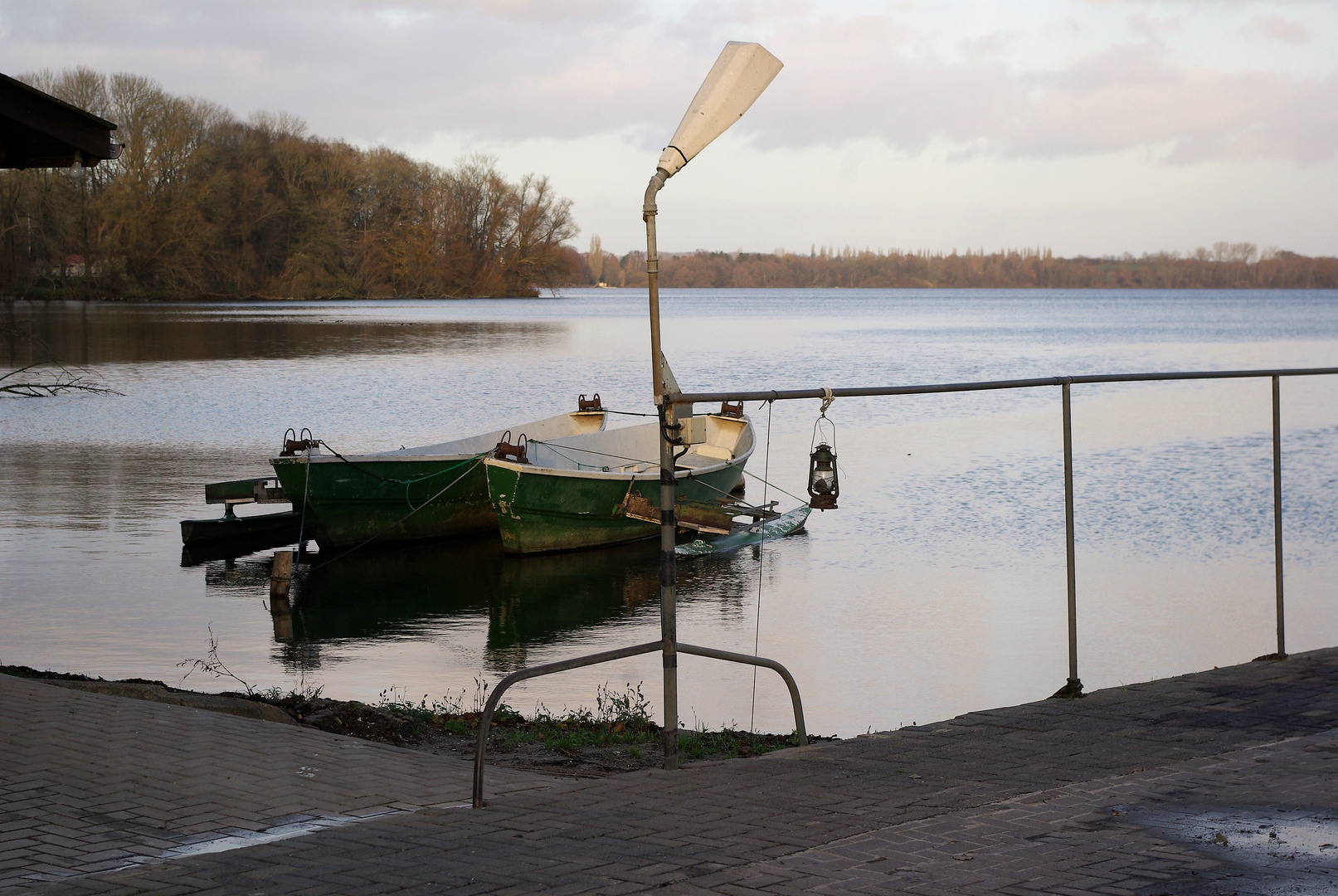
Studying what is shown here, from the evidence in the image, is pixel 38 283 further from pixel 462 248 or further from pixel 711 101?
pixel 711 101

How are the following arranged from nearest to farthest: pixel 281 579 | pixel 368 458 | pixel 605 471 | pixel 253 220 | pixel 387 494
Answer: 1. pixel 281 579
2. pixel 368 458
3. pixel 387 494
4. pixel 605 471
5. pixel 253 220

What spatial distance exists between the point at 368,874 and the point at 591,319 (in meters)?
119

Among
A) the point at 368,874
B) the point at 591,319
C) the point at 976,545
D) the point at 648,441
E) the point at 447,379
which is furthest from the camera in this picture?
the point at 591,319

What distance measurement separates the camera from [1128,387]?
163 feet

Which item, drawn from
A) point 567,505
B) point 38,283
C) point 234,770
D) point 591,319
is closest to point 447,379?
point 567,505

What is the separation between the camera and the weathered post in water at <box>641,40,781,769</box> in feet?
17.8

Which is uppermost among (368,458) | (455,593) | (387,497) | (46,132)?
(46,132)

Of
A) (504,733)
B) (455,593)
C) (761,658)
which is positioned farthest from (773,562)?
(761,658)

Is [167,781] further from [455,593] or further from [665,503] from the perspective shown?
[455,593]

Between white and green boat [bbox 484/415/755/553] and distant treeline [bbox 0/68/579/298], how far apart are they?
195 feet

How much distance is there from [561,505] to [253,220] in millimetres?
103126

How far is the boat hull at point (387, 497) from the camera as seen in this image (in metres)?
17.9

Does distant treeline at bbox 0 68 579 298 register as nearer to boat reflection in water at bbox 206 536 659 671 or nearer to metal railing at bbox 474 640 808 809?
boat reflection in water at bbox 206 536 659 671

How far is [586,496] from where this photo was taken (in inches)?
716
